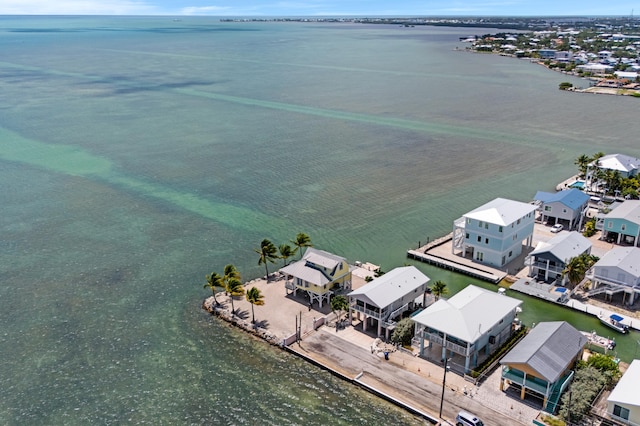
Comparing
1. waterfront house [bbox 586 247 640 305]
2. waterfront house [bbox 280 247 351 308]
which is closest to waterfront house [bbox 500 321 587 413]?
waterfront house [bbox 586 247 640 305]

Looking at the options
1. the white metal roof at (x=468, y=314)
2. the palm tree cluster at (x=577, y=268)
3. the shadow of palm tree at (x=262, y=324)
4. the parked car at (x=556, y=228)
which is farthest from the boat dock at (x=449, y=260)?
the shadow of palm tree at (x=262, y=324)

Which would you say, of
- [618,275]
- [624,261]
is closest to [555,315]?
[618,275]

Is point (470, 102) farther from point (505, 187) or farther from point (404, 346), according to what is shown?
point (404, 346)

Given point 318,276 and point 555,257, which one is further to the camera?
point 555,257

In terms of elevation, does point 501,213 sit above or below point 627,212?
above

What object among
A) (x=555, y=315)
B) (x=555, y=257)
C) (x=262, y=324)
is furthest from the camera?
(x=555, y=257)

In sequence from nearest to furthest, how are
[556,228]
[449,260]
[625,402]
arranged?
[625,402]
[449,260]
[556,228]

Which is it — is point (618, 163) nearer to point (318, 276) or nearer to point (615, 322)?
point (615, 322)
